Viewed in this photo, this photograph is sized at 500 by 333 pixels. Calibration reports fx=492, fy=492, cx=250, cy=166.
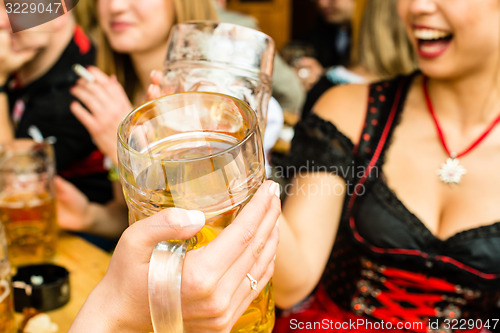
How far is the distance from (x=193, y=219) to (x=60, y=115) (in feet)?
3.99

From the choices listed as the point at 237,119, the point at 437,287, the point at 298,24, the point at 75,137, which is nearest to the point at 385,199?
the point at 437,287

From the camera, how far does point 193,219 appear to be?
0.42 metres

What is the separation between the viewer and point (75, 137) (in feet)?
4.99

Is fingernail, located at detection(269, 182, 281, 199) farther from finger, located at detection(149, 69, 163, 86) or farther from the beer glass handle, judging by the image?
finger, located at detection(149, 69, 163, 86)

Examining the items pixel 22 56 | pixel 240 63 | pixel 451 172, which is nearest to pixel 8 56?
pixel 22 56

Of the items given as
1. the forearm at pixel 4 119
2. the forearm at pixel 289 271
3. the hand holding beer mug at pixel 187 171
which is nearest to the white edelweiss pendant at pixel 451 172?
the forearm at pixel 289 271

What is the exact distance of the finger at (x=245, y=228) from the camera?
428mm

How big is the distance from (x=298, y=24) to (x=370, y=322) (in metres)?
5.79

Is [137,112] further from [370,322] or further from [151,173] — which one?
[370,322]

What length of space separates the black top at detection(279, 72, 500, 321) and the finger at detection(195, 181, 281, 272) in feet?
2.08

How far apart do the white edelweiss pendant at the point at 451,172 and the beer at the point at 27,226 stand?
0.85 metres

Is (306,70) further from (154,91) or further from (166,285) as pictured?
(166,285)

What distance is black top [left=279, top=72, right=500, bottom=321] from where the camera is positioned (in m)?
1.03

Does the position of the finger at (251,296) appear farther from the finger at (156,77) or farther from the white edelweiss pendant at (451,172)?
the white edelweiss pendant at (451,172)
